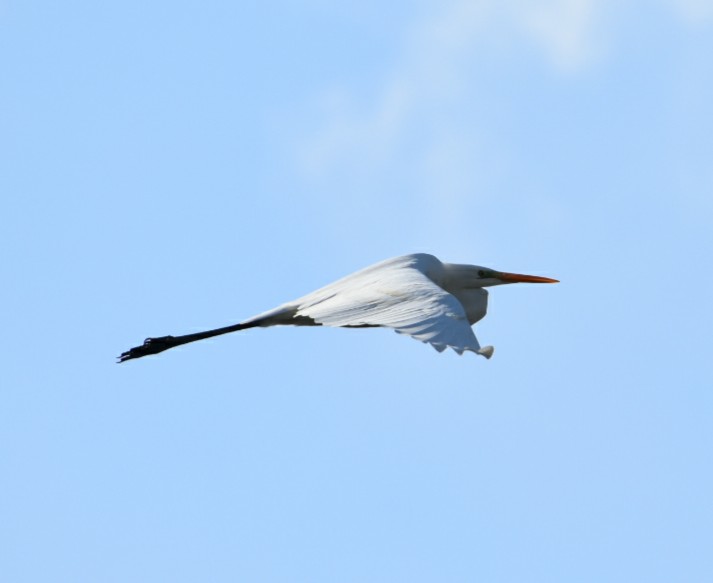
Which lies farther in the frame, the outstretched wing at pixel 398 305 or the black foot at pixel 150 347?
the black foot at pixel 150 347

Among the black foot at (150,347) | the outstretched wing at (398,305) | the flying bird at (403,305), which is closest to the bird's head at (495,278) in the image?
the flying bird at (403,305)

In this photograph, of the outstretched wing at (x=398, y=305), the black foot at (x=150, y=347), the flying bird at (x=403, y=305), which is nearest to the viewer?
the outstretched wing at (x=398, y=305)

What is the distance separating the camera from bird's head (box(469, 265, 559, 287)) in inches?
522

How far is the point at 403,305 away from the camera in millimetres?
8812

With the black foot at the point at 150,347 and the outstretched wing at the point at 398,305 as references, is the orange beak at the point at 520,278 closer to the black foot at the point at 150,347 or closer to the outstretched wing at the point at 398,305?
the outstretched wing at the point at 398,305

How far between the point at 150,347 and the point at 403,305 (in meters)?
5.06

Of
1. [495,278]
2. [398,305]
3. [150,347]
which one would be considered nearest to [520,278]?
[495,278]

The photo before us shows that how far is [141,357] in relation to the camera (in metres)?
13.3

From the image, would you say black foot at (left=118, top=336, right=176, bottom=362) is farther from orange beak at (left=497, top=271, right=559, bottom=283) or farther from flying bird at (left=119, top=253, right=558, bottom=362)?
orange beak at (left=497, top=271, right=559, bottom=283)

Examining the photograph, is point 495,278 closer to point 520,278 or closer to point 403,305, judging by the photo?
point 520,278

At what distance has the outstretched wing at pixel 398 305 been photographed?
7.64 m

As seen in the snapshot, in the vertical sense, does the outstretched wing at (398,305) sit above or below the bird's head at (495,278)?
below

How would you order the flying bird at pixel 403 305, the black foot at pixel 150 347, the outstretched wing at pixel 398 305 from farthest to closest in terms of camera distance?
the black foot at pixel 150 347
the flying bird at pixel 403 305
the outstretched wing at pixel 398 305

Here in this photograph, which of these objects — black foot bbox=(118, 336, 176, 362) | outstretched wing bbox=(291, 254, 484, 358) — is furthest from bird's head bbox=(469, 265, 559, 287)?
black foot bbox=(118, 336, 176, 362)
